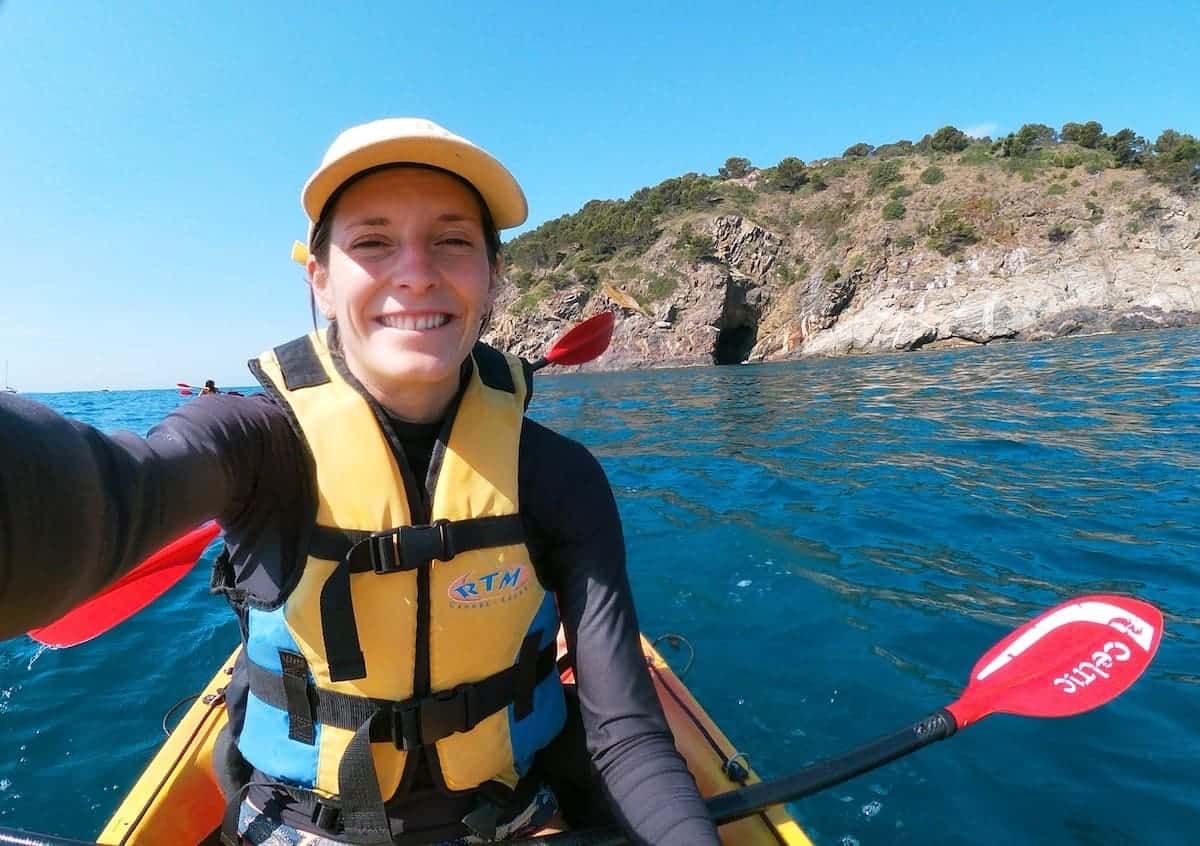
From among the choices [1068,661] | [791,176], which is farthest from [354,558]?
[791,176]

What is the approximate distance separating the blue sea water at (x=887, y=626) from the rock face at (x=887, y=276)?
21.4m

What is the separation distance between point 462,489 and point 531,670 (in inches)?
18.9

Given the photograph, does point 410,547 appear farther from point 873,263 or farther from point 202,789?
point 873,263

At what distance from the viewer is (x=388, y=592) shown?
132 centimetres

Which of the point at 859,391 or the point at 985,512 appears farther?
the point at 859,391

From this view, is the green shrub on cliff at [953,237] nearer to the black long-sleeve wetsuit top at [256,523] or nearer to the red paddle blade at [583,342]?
the red paddle blade at [583,342]

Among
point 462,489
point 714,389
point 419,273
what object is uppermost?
point 419,273

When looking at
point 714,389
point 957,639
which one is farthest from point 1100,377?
point 957,639

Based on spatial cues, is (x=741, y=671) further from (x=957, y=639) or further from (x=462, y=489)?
(x=462, y=489)

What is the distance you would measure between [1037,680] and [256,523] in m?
2.59

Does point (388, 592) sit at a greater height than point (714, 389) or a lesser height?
greater

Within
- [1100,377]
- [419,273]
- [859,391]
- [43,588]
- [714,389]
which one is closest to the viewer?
[43,588]

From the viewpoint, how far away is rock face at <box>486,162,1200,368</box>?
26.8 m

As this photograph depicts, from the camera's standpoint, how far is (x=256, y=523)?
48.2 inches
